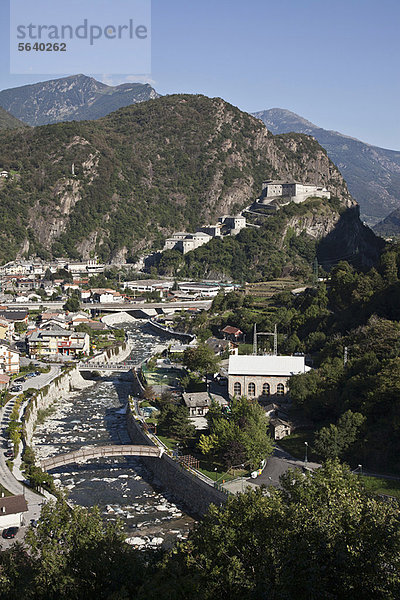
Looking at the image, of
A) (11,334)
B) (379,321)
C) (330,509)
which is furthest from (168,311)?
(330,509)

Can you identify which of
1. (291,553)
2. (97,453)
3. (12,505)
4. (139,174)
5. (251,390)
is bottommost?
(97,453)

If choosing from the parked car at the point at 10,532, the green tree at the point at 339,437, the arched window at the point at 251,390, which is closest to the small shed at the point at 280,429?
the green tree at the point at 339,437

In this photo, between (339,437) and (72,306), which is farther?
(72,306)

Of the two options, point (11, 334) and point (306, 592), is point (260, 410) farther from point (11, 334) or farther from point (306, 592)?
point (11, 334)

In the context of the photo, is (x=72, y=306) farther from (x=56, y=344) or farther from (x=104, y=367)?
(x=104, y=367)

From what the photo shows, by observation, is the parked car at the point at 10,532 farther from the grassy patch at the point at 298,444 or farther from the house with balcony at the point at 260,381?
the house with balcony at the point at 260,381

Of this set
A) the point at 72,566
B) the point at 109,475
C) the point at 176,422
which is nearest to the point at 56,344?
the point at 176,422
